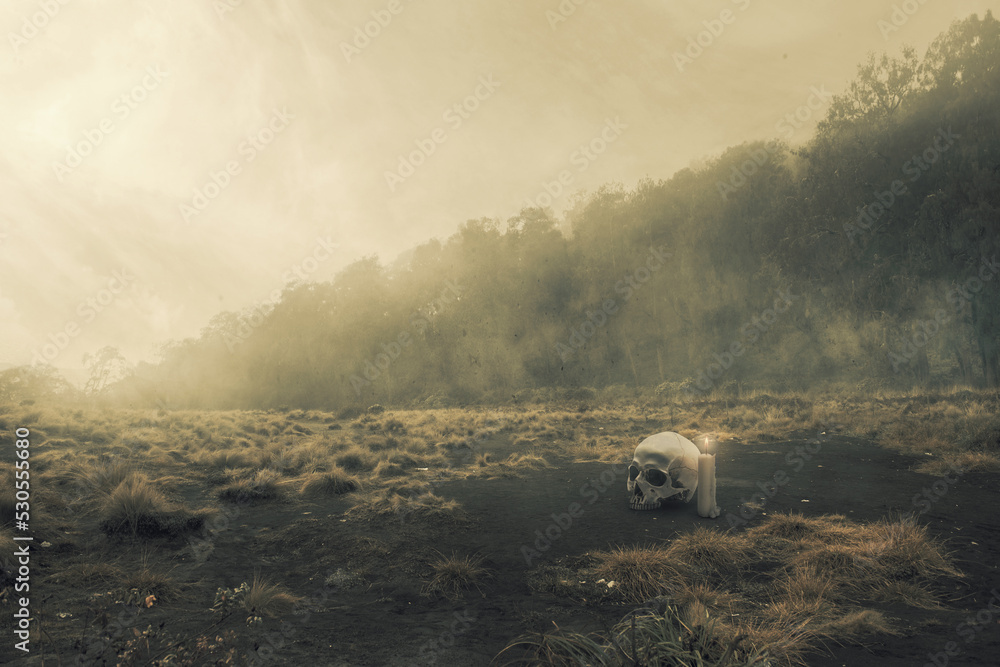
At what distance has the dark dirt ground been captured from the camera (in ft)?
13.7

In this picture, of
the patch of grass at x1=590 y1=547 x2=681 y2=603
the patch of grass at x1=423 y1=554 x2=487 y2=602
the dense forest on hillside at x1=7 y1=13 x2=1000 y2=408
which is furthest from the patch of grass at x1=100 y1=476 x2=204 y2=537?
the dense forest on hillside at x1=7 y1=13 x2=1000 y2=408

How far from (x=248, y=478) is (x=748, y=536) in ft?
30.6

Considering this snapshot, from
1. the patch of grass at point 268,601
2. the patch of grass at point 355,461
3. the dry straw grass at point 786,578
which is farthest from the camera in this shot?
the patch of grass at point 355,461

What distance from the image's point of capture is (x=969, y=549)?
5906 millimetres

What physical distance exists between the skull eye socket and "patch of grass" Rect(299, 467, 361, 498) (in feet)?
19.0

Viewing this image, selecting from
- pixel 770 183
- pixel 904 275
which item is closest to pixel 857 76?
pixel 770 183

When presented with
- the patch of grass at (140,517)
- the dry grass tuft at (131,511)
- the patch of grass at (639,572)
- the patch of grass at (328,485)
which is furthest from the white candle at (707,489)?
the dry grass tuft at (131,511)

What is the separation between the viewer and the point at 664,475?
8281 millimetres

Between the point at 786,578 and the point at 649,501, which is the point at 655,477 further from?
the point at 786,578

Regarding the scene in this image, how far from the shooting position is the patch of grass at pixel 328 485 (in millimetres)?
10156

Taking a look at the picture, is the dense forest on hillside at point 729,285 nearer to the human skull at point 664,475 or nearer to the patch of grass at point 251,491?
the human skull at point 664,475

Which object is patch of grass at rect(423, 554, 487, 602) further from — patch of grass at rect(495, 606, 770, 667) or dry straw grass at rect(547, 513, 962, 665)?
patch of grass at rect(495, 606, 770, 667)

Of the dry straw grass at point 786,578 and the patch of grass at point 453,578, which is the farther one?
the patch of grass at point 453,578

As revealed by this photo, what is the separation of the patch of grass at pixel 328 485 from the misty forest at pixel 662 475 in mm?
73
